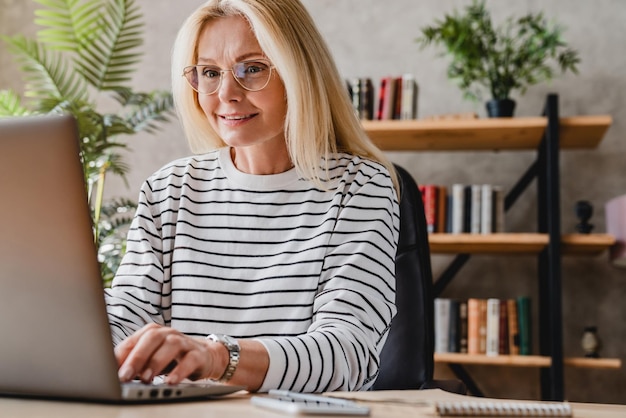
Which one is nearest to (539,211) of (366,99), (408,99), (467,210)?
(467,210)

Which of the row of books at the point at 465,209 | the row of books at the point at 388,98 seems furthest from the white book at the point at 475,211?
the row of books at the point at 388,98

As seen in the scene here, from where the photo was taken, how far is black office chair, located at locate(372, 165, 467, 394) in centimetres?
130

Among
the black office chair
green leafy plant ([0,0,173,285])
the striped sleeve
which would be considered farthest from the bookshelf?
the striped sleeve

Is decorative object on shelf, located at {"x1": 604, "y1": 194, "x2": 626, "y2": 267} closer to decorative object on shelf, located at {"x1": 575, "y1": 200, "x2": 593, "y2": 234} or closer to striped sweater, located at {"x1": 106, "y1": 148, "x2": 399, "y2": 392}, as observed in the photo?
decorative object on shelf, located at {"x1": 575, "y1": 200, "x2": 593, "y2": 234}

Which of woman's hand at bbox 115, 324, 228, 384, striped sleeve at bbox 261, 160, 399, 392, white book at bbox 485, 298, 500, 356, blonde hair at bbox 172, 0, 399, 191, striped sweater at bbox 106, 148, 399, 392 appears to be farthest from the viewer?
white book at bbox 485, 298, 500, 356

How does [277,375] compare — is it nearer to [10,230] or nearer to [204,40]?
[10,230]

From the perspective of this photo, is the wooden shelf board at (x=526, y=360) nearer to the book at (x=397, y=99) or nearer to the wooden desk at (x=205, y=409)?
the book at (x=397, y=99)

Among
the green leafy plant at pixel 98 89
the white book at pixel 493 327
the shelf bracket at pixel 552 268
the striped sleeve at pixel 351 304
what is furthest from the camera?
the white book at pixel 493 327

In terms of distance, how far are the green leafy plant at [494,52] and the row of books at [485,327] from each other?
0.75 m

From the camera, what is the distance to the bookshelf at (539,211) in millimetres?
2664

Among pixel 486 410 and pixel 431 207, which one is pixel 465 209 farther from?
pixel 486 410

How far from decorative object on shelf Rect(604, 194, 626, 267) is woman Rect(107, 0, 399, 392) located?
5.33 feet

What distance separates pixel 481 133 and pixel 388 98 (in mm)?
359

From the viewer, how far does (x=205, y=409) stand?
62cm
